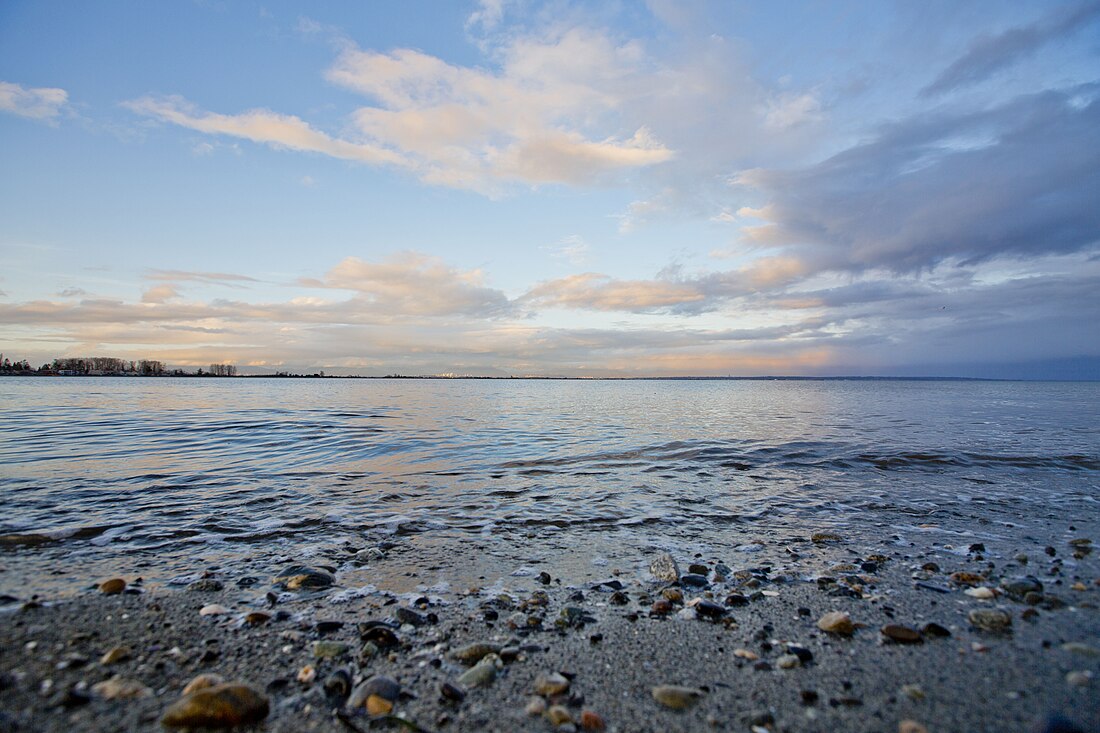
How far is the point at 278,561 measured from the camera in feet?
23.0

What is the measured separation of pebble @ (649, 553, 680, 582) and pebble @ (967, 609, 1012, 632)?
9.93 ft

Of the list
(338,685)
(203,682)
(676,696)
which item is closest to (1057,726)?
(676,696)

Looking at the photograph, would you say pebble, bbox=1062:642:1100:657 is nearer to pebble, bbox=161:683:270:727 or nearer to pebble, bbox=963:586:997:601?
pebble, bbox=963:586:997:601

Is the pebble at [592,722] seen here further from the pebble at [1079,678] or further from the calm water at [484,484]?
the calm water at [484,484]

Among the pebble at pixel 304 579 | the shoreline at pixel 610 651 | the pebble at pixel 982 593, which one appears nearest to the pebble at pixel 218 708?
the shoreline at pixel 610 651

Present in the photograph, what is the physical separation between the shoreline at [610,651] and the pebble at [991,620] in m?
0.06

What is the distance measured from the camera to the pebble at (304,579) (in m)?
5.99

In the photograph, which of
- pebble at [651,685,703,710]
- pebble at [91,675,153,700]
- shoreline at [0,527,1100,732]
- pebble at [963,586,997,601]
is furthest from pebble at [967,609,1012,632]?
pebble at [91,675,153,700]

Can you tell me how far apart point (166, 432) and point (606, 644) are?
26.2m

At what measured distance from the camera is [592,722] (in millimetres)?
3393

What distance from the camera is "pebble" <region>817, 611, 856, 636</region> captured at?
4.71 meters

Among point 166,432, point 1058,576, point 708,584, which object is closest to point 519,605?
point 708,584

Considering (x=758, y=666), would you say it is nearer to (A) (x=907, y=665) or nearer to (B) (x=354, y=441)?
(A) (x=907, y=665)

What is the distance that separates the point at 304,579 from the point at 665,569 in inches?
186
